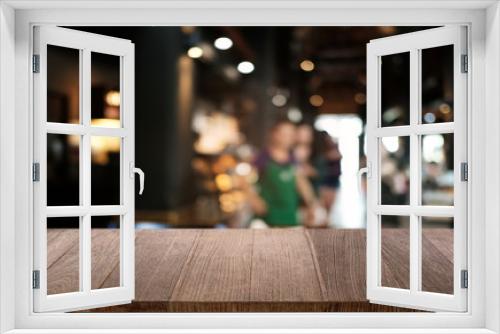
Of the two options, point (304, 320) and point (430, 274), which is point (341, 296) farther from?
point (304, 320)

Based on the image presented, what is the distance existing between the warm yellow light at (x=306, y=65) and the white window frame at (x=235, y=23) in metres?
7.99

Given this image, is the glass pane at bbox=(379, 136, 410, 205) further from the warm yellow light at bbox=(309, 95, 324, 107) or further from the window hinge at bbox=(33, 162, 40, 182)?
the window hinge at bbox=(33, 162, 40, 182)

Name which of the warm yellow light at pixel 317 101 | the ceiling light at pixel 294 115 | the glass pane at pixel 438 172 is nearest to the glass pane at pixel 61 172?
the ceiling light at pixel 294 115

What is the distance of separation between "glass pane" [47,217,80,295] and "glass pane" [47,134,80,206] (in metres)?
2.51

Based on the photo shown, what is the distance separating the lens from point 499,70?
2.39 meters

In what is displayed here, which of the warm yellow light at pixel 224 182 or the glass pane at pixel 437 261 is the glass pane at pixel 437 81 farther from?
the glass pane at pixel 437 261

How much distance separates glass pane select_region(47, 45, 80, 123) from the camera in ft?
23.7

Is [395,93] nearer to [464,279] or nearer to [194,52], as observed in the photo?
[194,52]

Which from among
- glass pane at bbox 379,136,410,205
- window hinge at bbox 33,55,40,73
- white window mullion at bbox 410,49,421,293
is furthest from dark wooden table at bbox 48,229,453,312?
glass pane at bbox 379,136,410,205

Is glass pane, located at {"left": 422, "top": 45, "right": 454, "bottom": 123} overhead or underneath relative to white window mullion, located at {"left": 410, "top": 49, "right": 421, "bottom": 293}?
overhead

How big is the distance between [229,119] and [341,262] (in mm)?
5672

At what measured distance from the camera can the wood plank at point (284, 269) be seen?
378 centimetres

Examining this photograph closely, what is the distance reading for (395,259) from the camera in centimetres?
428

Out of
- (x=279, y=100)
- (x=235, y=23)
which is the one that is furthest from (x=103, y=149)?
(x=235, y=23)
